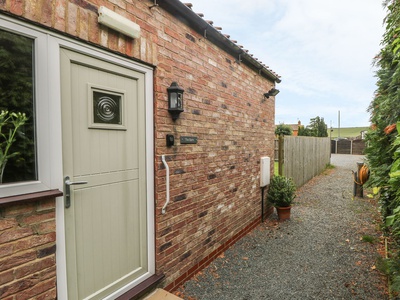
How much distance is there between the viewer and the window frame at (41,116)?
1.64 m

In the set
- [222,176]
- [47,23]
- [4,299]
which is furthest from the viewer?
[222,176]

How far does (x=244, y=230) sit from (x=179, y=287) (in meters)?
1.96

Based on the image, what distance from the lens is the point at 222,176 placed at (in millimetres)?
3861

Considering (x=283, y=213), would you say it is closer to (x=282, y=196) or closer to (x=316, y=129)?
(x=282, y=196)

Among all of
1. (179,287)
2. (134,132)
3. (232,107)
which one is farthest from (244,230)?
(134,132)

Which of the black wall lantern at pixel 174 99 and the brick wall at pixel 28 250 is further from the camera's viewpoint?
the black wall lantern at pixel 174 99

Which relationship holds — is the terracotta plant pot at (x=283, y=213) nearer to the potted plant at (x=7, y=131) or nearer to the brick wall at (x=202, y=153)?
the brick wall at (x=202, y=153)

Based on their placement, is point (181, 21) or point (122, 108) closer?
point (122, 108)

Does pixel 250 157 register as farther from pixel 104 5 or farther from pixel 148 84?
pixel 104 5

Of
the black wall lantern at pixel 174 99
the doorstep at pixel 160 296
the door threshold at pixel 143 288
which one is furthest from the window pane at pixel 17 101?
the doorstep at pixel 160 296

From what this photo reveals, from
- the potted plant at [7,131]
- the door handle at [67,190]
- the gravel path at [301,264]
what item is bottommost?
the gravel path at [301,264]

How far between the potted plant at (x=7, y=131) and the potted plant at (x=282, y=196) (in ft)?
16.0

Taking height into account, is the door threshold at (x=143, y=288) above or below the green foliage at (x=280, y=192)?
below

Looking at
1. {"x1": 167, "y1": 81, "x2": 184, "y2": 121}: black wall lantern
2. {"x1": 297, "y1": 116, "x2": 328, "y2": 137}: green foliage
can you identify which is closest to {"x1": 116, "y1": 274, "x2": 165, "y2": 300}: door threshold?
{"x1": 167, "y1": 81, "x2": 184, "y2": 121}: black wall lantern
